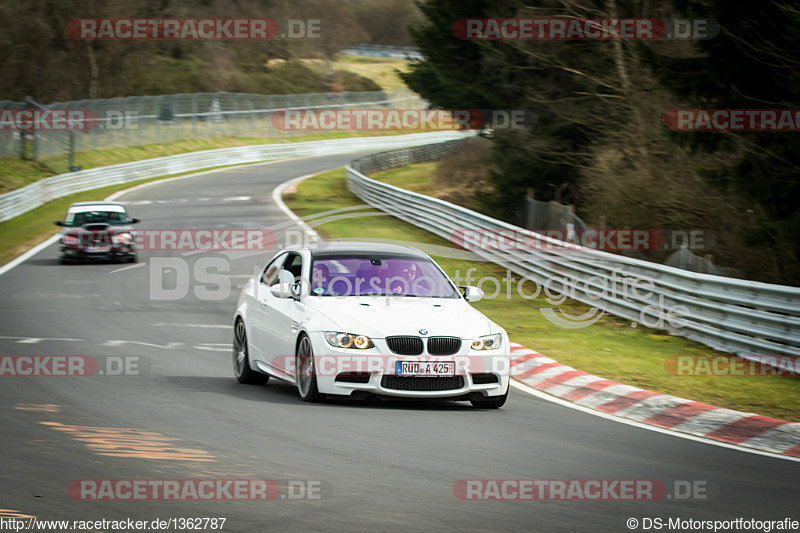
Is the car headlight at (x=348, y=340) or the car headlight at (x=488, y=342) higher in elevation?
the car headlight at (x=348, y=340)

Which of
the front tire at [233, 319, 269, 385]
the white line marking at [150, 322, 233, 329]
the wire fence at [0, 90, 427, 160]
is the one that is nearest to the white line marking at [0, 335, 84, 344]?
the white line marking at [150, 322, 233, 329]

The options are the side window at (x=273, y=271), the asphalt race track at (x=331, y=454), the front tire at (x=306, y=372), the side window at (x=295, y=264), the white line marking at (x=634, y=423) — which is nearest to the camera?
the asphalt race track at (x=331, y=454)

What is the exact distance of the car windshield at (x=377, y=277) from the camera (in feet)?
36.1

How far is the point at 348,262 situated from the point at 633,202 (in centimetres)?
1384

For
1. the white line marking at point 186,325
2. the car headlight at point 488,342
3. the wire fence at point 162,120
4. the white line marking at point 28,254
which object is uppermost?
the wire fence at point 162,120

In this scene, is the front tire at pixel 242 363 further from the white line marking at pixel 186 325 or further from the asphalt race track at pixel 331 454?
the white line marking at pixel 186 325

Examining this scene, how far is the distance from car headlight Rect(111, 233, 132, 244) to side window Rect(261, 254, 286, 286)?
15948mm

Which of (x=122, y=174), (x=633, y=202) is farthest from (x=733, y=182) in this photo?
(x=122, y=174)

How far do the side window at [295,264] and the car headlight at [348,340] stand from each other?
1899 millimetres

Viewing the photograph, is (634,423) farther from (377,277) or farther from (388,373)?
(377,277)

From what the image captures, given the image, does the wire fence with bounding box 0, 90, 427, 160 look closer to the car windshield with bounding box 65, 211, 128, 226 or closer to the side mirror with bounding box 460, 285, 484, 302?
the car windshield with bounding box 65, 211, 128, 226

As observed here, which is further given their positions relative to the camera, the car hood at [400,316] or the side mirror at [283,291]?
the side mirror at [283,291]

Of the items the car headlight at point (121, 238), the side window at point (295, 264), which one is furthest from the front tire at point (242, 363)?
the car headlight at point (121, 238)

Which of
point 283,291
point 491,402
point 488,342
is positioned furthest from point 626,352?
point 283,291
